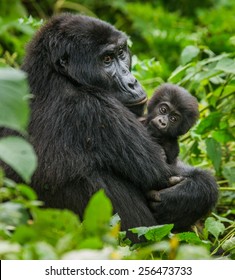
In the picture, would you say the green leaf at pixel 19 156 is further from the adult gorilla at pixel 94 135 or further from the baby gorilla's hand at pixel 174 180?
the baby gorilla's hand at pixel 174 180

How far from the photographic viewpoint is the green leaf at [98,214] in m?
2.37

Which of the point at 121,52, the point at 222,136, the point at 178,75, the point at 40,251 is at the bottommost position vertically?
the point at 222,136

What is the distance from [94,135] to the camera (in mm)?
3904

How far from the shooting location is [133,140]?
4008 mm

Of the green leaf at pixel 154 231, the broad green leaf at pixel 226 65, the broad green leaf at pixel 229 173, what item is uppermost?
the broad green leaf at pixel 226 65

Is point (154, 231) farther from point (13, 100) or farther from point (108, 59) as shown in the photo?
point (108, 59)

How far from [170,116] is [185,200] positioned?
571 mm

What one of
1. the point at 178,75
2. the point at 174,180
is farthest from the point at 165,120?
the point at 178,75

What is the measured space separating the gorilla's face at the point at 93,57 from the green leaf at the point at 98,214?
182 cm

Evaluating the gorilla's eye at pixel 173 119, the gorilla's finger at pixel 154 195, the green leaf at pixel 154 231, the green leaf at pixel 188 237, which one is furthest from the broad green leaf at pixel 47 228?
the gorilla's eye at pixel 173 119

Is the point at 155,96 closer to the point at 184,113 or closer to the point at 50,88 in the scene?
the point at 184,113

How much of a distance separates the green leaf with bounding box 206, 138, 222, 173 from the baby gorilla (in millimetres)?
316
